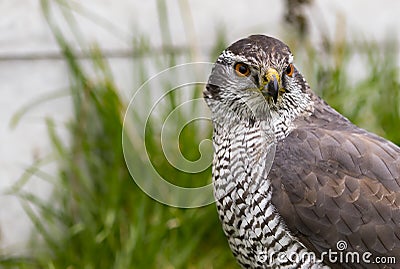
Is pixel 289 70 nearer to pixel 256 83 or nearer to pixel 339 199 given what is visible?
pixel 256 83

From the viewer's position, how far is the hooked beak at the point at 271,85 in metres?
3.32

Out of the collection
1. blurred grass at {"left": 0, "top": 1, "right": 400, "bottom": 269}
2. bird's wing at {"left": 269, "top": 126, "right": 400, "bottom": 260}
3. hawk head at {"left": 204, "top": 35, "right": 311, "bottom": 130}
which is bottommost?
blurred grass at {"left": 0, "top": 1, "right": 400, "bottom": 269}

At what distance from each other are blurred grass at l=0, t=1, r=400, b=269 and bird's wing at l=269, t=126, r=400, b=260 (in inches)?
52.4

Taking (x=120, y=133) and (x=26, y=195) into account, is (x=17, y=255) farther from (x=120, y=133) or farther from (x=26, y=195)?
(x=120, y=133)

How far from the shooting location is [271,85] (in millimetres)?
3334

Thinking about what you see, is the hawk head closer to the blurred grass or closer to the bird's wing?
the bird's wing

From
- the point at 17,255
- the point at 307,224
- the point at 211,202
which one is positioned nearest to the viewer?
the point at 307,224

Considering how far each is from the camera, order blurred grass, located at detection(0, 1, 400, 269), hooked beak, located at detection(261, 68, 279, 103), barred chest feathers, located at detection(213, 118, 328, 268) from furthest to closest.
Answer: blurred grass, located at detection(0, 1, 400, 269) → barred chest feathers, located at detection(213, 118, 328, 268) → hooked beak, located at detection(261, 68, 279, 103)

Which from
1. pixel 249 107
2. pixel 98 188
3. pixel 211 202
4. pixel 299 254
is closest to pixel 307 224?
pixel 299 254

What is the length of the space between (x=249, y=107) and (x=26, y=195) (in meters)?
1.86

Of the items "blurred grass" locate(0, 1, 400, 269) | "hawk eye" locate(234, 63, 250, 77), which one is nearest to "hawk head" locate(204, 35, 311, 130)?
"hawk eye" locate(234, 63, 250, 77)

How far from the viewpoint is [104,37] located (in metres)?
5.38

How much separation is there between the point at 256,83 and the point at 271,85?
0.10 metres

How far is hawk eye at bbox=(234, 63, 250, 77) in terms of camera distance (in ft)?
11.4
